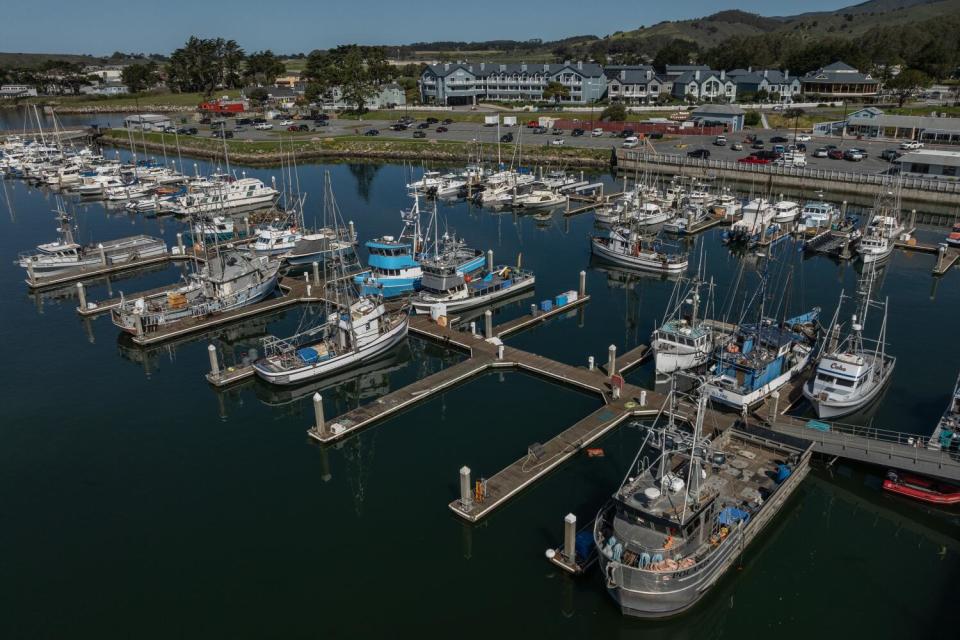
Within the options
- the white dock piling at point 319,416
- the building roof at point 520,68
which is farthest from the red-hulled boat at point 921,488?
the building roof at point 520,68

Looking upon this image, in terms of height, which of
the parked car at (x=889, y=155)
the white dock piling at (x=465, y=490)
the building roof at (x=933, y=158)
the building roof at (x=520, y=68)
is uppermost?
the building roof at (x=520, y=68)

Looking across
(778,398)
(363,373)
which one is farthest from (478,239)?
(778,398)

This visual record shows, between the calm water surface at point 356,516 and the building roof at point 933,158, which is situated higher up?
the building roof at point 933,158

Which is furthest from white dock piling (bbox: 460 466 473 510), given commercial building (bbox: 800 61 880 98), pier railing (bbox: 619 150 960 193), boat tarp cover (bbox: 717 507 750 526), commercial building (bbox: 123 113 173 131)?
commercial building (bbox: 800 61 880 98)

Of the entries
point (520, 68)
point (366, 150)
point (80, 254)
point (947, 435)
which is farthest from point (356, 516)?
point (520, 68)

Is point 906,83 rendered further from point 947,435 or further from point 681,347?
point 947,435

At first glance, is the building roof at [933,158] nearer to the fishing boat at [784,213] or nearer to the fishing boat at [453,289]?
the fishing boat at [784,213]
